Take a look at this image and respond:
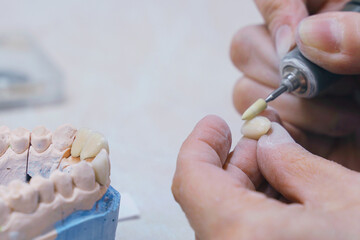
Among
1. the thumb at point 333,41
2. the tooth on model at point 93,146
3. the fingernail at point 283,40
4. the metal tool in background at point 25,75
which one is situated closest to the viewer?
the tooth on model at point 93,146

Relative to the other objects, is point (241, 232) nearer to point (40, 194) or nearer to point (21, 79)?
point (40, 194)

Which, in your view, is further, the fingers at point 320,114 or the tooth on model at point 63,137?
the fingers at point 320,114

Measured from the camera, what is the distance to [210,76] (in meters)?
1.74

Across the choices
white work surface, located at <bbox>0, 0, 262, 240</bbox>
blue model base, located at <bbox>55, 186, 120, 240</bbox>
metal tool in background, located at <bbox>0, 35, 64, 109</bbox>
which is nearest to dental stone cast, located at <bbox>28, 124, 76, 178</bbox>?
blue model base, located at <bbox>55, 186, 120, 240</bbox>

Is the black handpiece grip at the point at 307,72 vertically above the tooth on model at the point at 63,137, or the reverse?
the tooth on model at the point at 63,137

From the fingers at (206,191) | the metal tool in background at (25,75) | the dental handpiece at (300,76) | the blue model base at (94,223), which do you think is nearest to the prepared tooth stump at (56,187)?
the blue model base at (94,223)

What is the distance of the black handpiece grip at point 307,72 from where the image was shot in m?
0.93

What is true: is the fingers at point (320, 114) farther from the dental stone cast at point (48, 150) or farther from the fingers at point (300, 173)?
the dental stone cast at point (48, 150)

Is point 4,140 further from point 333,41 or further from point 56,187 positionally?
point 333,41

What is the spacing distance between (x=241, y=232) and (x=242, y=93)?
2.57ft

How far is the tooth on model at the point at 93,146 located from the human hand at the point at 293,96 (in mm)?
546

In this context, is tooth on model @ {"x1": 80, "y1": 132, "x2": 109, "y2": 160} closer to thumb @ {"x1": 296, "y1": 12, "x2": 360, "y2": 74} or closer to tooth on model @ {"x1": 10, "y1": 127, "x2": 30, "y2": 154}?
tooth on model @ {"x1": 10, "y1": 127, "x2": 30, "y2": 154}

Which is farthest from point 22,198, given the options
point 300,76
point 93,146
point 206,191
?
point 300,76

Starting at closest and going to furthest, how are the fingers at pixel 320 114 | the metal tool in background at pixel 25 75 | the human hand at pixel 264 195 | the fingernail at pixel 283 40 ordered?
the human hand at pixel 264 195 → the fingernail at pixel 283 40 → the fingers at pixel 320 114 → the metal tool in background at pixel 25 75
